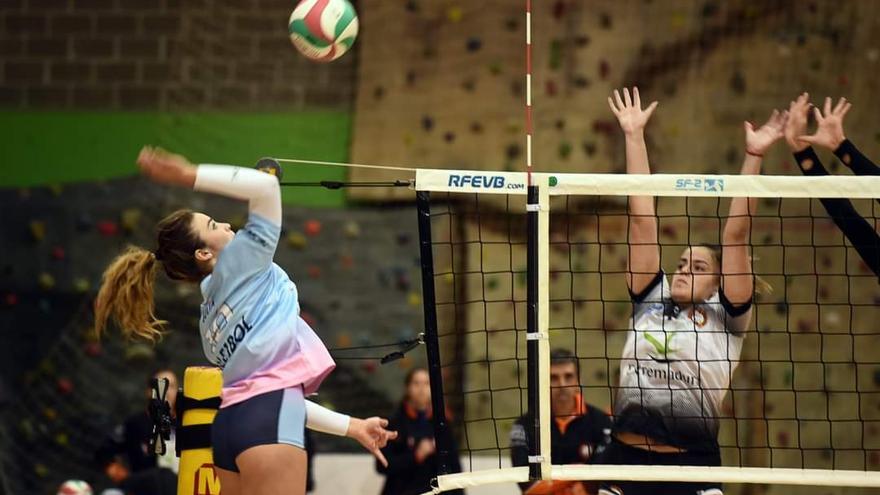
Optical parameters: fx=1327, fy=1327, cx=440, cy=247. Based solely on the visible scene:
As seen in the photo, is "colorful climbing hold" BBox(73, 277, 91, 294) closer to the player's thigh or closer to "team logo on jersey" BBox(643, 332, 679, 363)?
"team logo on jersey" BBox(643, 332, 679, 363)

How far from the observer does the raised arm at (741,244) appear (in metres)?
5.35

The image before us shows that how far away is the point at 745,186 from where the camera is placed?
5246 millimetres

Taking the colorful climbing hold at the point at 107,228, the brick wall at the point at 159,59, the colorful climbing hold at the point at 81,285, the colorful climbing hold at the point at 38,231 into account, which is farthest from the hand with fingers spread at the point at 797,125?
the colorful climbing hold at the point at 38,231

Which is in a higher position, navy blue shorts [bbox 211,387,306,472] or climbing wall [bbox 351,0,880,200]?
climbing wall [bbox 351,0,880,200]

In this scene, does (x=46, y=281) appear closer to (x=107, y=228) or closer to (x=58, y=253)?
(x=58, y=253)

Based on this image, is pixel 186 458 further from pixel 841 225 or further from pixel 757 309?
pixel 757 309

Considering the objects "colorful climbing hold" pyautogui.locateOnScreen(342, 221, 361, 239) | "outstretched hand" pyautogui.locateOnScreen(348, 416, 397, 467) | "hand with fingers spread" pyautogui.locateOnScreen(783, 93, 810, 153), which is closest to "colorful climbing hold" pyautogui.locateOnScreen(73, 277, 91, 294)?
"colorful climbing hold" pyautogui.locateOnScreen(342, 221, 361, 239)

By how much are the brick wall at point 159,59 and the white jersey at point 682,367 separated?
4.20 metres

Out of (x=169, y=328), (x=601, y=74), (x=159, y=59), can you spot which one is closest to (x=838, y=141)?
(x=601, y=74)

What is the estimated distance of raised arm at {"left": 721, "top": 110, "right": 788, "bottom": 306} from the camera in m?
5.35

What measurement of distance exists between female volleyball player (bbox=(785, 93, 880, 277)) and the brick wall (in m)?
4.21

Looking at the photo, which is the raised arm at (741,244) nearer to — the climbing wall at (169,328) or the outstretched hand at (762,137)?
the outstretched hand at (762,137)

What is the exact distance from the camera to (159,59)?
9.35m

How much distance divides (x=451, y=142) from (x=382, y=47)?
0.81 meters
